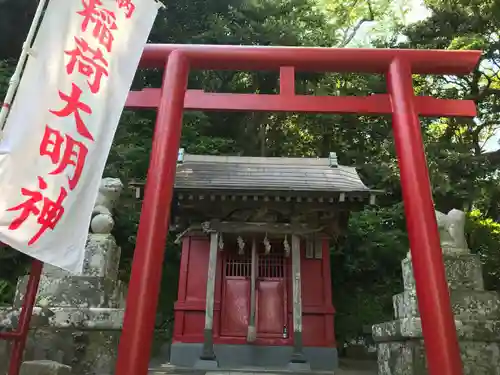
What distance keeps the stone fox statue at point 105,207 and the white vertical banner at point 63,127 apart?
80.5 inches

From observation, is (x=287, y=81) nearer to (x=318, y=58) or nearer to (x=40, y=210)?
(x=318, y=58)

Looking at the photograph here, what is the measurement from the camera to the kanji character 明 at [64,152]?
2621mm

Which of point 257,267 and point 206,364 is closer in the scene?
point 206,364

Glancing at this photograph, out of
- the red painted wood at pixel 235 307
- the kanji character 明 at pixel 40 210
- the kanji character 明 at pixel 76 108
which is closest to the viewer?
the kanji character 明 at pixel 40 210

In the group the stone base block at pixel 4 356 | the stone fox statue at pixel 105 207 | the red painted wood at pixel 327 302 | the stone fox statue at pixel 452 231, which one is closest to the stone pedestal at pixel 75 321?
the stone base block at pixel 4 356

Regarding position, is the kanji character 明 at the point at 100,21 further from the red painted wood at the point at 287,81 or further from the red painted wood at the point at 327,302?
the red painted wood at the point at 327,302

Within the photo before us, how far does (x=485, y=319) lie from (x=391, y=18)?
18088mm

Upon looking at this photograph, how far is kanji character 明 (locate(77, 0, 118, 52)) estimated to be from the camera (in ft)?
10.4

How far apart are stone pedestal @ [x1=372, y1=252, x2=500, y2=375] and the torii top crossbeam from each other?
1.53 meters

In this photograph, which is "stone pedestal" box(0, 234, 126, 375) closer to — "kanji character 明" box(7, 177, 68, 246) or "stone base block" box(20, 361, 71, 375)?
"stone base block" box(20, 361, 71, 375)

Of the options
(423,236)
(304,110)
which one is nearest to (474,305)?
(423,236)

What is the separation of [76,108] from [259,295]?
23.0 ft

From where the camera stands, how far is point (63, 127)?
274cm

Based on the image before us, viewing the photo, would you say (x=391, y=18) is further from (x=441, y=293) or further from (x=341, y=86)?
(x=441, y=293)
